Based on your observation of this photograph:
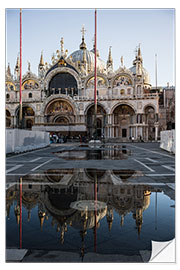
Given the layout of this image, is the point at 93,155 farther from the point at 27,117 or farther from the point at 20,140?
the point at 27,117

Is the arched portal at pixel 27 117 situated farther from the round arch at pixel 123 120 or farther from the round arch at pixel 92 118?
the round arch at pixel 123 120

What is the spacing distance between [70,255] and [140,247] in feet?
2.67

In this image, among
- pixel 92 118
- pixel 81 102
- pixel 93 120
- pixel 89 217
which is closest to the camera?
pixel 89 217

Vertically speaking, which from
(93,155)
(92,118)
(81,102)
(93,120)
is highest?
(81,102)

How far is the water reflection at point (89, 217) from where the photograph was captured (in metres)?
2.52

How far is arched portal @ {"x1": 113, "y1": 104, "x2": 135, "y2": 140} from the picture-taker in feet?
147

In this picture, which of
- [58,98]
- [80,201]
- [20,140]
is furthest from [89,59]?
[80,201]

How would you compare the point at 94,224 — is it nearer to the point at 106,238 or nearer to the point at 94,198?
the point at 106,238

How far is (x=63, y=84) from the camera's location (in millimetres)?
47250

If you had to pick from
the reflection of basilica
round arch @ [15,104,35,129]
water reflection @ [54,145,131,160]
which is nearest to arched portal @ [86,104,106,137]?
round arch @ [15,104,35,129]

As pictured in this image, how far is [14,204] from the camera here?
400 cm

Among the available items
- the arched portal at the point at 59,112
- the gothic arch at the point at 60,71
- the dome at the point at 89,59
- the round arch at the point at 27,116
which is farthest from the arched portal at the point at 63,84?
the dome at the point at 89,59

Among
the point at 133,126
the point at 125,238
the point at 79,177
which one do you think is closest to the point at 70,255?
the point at 125,238

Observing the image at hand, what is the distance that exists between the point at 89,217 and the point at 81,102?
137 ft
